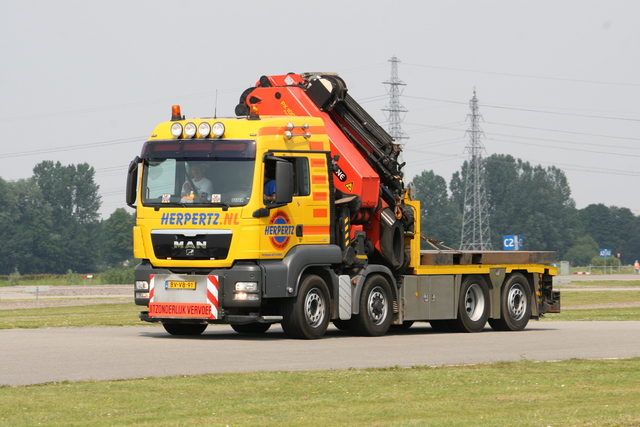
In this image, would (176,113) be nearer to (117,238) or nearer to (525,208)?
(117,238)

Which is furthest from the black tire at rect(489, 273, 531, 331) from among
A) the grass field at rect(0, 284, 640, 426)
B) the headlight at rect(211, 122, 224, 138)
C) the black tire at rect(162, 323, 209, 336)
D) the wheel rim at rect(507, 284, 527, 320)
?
the grass field at rect(0, 284, 640, 426)

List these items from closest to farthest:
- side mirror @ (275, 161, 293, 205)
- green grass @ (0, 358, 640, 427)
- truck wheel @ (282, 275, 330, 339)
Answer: green grass @ (0, 358, 640, 427), side mirror @ (275, 161, 293, 205), truck wheel @ (282, 275, 330, 339)

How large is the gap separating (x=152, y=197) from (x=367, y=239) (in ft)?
13.5

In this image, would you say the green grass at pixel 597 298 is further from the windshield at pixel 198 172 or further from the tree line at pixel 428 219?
the tree line at pixel 428 219

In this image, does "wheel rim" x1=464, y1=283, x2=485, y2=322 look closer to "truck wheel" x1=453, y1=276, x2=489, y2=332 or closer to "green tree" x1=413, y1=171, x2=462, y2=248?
"truck wheel" x1=453, y1=276, x2=489, y2=332

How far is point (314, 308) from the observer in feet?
A: 61.7

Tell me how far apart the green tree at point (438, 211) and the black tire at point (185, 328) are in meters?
127

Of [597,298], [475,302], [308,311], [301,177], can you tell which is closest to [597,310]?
[597,298]

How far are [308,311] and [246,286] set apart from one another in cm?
139

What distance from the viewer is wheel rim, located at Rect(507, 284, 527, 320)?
23.1m

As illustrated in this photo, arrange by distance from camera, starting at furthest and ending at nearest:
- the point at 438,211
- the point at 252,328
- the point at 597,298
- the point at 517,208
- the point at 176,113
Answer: the point at 438,211
the point at 517,208
the point at 597,298
the point at 252,328
the point at 176,113

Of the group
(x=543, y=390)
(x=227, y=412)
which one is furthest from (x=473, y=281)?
(x=227, y=412)

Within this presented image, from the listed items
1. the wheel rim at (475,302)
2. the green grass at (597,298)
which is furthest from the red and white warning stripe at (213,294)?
the green grass at (597,298)

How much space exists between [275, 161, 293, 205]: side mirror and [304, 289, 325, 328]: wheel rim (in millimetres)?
1768
